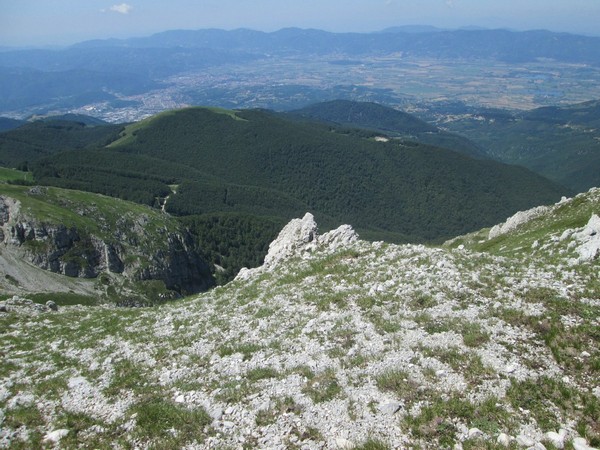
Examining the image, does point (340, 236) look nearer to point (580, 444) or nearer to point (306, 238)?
point (306, 238)

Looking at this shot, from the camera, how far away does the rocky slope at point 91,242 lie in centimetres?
8244

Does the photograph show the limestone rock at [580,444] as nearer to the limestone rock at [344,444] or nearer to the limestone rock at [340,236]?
the limestone rock at [344,444]

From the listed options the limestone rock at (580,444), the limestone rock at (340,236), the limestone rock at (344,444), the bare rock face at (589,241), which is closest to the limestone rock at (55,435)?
the limestone rock at (344,444)

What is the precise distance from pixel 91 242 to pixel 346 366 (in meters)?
94.4

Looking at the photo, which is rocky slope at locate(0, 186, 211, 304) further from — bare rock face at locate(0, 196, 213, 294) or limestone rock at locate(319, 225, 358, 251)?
limestone rock at locate(319, 225, 358, 251)

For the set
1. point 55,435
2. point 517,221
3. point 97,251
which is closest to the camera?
point 55,435

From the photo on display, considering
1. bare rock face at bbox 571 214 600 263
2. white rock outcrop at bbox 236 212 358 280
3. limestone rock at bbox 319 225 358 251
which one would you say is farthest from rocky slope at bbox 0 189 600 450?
white rock outcrop at bbox 236 212 358 280

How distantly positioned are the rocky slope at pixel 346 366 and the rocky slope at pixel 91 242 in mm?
54041

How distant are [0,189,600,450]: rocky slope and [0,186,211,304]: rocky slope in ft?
177

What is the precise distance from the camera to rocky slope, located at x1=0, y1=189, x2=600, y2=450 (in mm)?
11305

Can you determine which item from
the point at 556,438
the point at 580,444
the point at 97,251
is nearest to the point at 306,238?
the point at 556,438

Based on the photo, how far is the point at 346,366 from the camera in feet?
46.4

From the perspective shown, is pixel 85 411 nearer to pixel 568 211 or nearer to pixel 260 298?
pixel 260 298

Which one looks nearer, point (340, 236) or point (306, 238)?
point (340, 236)
